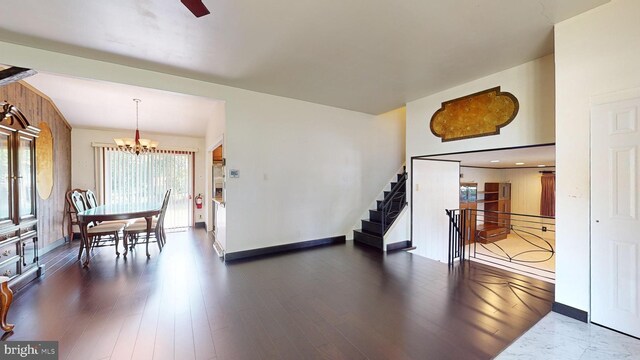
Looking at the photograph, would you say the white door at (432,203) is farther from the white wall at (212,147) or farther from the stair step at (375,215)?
the white wall at (212,147)

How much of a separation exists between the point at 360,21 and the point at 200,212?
641cm

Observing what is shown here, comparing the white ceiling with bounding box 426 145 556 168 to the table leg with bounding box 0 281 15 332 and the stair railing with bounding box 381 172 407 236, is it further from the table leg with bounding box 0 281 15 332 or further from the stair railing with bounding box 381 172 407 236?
the table leg with bounding box 0 281 15 332

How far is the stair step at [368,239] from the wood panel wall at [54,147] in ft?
17.6

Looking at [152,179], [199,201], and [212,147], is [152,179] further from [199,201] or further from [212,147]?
[212,147]

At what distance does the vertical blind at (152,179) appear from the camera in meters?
5.81

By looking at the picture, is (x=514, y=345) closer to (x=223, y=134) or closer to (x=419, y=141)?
(x=419, y=141)

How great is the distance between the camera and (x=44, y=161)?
423 centimetres

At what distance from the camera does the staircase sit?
15.2 feet

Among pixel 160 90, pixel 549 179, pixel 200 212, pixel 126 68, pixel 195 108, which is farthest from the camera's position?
pixel 549 179

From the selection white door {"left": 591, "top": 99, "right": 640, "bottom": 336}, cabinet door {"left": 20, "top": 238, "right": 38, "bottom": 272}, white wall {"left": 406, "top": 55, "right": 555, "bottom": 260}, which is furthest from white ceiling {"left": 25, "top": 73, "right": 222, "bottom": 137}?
white door {"left": 591, "top": 99, "right": 640, "bottom": 336}

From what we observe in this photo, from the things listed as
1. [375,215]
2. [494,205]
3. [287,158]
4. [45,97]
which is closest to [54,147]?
[45,97]

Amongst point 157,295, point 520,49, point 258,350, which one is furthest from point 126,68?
point 520,49

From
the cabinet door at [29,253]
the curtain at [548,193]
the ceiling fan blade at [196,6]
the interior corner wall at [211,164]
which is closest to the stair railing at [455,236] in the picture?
the interior corner wall at [211,164]

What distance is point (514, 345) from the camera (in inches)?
73.9
